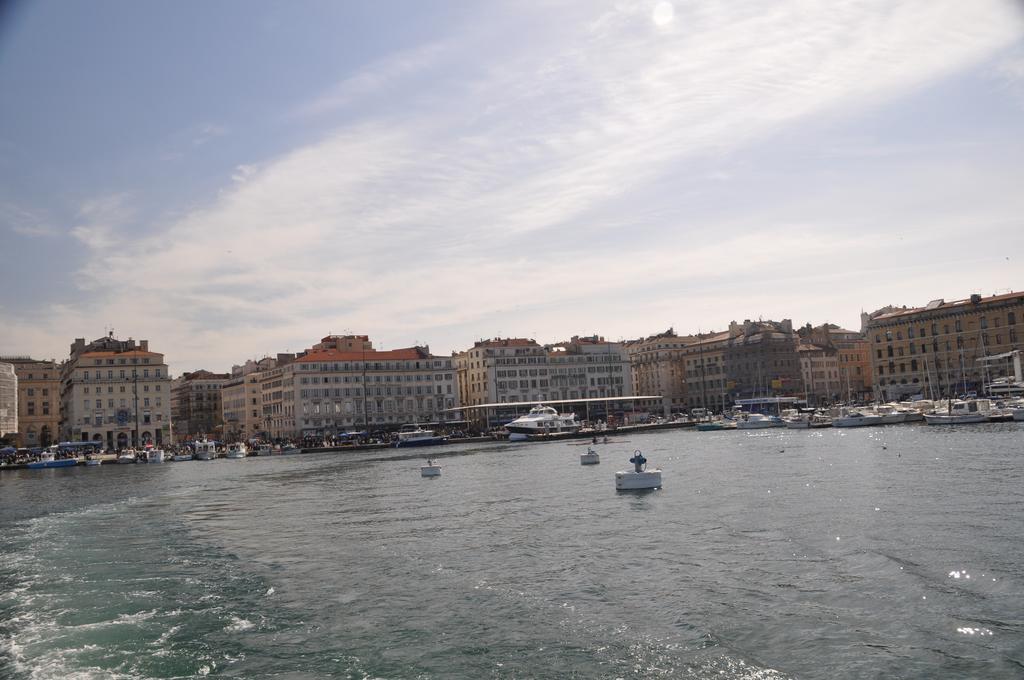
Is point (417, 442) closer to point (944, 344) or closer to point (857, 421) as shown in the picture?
point (857, 421)

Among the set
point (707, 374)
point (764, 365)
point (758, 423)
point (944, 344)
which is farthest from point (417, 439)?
point (944, 344)

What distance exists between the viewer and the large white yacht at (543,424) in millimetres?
118125

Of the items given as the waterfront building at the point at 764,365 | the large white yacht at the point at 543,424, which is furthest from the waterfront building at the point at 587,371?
the large white yacht at the point at 543,424

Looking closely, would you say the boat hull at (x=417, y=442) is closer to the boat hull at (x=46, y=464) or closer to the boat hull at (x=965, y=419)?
the boat hull at (x=46, y=464)

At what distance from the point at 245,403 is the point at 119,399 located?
36.4 metres

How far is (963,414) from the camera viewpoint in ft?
289

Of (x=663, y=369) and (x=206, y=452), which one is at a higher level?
(x=663, y=369)

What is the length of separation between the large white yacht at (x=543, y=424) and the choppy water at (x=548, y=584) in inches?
2912

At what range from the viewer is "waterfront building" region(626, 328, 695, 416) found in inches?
7047

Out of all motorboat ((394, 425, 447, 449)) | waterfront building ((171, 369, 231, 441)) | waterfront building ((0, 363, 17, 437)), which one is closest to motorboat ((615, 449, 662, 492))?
motorboat ((394, 425, 447, 449))

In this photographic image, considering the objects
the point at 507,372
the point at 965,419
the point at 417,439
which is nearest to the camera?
the point at 965,419

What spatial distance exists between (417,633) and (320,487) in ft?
126

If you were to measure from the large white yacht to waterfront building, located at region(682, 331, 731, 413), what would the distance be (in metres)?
47.5

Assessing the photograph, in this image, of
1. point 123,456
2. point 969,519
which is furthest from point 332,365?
point 969,519
